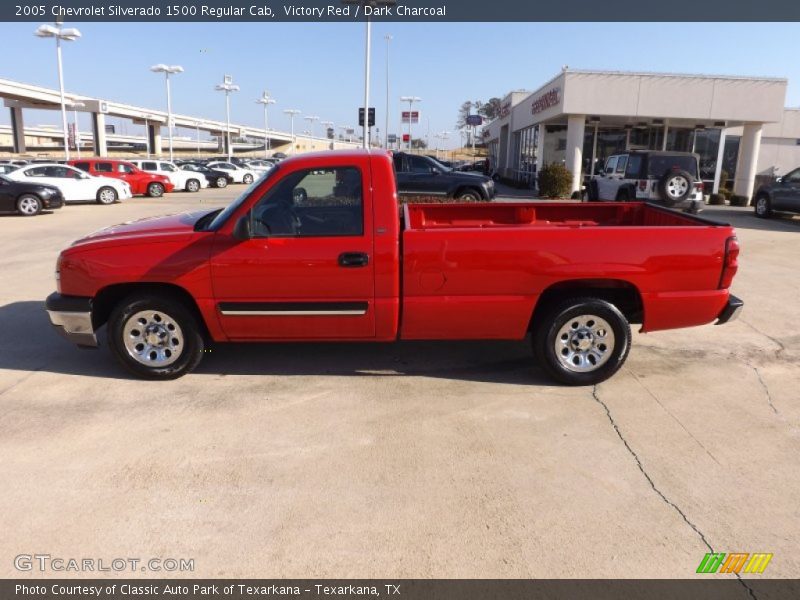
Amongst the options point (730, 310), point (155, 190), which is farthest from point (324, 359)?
point (155, 190)

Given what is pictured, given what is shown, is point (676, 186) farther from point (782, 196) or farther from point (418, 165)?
point (418, 165)

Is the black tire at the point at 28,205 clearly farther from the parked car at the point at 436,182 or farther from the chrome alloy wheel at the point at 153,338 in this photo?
the chrome alloy wheel at the point at 153,338

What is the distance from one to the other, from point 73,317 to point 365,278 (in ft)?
8.02

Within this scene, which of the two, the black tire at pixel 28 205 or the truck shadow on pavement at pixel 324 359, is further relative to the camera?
the black tire at pixel 28 205

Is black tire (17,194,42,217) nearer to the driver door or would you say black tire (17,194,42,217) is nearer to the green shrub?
the driver door

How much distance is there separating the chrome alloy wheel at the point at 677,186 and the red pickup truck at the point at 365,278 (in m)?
12.3

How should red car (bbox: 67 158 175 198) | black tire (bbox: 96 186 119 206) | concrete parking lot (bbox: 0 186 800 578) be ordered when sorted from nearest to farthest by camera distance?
concrete parking lot (bbox: 0 186 800 578), black tire (bbox: 96 186 119 206), red car (bbox: 67 158 175 198)

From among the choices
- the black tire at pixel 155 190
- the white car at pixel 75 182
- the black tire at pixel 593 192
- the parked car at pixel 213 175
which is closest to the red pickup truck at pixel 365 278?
the black tire at pixel 593 192

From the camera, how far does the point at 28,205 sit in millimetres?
18391

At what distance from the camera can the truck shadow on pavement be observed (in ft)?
18.2

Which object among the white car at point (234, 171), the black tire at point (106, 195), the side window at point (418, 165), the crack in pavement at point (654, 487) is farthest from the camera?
the white car at point (234, 171)
